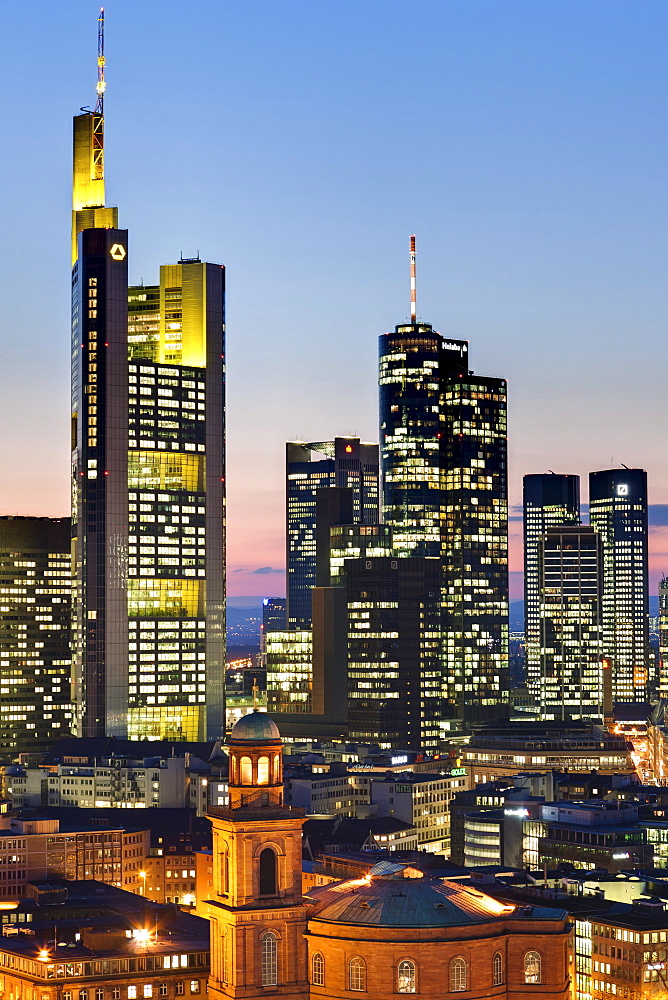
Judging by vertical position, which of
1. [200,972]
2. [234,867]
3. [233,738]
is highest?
[233,738]

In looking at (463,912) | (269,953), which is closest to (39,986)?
(269,953)

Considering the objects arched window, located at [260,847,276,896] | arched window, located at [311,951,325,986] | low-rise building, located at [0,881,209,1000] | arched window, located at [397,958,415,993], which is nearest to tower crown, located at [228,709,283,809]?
arched window, located at [260,847,276,896]

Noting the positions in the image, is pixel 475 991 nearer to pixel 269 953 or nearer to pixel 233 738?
pixel 269 953

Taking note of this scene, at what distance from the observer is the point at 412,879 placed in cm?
17962

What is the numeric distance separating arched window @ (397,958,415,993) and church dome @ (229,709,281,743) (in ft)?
71.1

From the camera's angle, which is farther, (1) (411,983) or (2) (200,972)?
(2) (200,972)

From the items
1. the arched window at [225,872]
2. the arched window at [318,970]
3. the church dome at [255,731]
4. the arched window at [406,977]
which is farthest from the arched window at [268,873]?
the arched window at [406,977]

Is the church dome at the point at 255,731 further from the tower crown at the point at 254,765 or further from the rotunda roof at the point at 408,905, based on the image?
the rotunda roof at the point at 408,905

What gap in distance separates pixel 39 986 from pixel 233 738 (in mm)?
32954

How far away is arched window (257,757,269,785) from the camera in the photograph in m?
173

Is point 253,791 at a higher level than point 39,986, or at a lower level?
higher

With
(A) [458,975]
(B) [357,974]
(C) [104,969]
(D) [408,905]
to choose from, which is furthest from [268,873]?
(C) [104,969]

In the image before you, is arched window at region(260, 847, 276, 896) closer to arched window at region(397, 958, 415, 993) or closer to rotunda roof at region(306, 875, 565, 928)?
rotunda roof at region(306, 875, 565, 928)

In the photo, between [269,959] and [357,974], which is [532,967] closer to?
[357,974]
